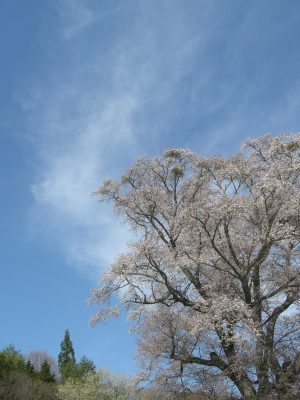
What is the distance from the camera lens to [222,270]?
21891 millimetres

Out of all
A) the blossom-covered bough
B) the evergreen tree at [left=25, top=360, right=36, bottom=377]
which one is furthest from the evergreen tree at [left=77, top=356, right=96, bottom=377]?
the blossom-covered bough

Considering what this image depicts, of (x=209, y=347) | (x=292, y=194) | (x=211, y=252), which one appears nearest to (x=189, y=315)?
(x=209, y=347)

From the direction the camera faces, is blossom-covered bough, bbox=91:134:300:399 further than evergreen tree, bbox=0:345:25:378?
No

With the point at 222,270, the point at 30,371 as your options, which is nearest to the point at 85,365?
the point at 30,371

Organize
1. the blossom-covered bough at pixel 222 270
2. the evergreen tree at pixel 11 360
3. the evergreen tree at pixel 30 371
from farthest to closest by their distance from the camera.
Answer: the evergreen tree at pixel 30 371
the evergreen tree at pixel 11 360
the blossom-covered bough at pixel 222 270

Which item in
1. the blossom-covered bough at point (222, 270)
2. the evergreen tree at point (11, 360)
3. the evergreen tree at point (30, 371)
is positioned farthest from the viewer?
Result: the evergreen tree at point (30, 371)

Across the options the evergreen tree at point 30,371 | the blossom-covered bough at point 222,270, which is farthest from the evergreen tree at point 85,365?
the blossom-covered bough at point 222,270

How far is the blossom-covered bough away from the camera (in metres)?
20.9

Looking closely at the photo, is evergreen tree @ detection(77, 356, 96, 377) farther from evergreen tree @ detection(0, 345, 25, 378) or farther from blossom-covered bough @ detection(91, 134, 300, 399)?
blossom-covered bough @ detection(91, 134, 300, 399)

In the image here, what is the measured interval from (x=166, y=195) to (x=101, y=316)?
7.16 metres

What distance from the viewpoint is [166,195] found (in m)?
27.2

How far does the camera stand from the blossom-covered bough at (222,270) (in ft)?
68.5

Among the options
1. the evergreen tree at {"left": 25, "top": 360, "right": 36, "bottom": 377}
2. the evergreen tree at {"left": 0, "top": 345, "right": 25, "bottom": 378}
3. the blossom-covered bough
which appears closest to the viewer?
the blossom-covered bough

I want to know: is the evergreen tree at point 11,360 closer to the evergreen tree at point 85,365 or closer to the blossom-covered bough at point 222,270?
the evergreen tree at point 85,365
